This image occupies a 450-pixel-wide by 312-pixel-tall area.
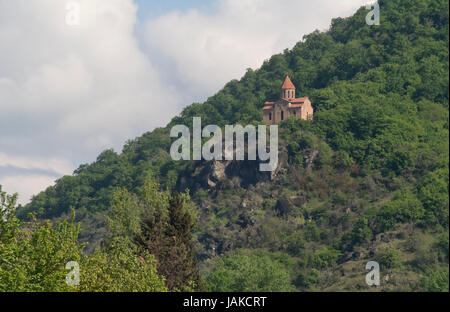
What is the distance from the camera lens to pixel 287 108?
150250mm

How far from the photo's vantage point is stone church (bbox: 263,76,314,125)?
5896 inches

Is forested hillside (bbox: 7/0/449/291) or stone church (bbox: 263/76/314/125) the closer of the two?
forested hillside (bbox: 7/0/449/291)

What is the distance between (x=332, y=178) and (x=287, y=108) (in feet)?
51.2

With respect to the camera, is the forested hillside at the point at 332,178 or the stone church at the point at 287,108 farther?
the stone church at the point at 287,108

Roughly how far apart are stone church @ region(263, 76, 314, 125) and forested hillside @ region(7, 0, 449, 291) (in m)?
2.35

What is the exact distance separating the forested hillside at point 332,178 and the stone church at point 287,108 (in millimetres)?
2354

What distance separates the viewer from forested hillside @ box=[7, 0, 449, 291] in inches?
4540

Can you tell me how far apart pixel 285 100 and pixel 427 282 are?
181 feet

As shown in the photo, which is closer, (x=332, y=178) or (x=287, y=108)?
(x=332, y=178)

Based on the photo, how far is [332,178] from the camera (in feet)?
464

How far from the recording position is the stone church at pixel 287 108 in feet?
491

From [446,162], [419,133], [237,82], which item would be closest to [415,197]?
[446,162]

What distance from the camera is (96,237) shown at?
155 meters

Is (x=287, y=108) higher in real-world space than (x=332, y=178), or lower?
higher
